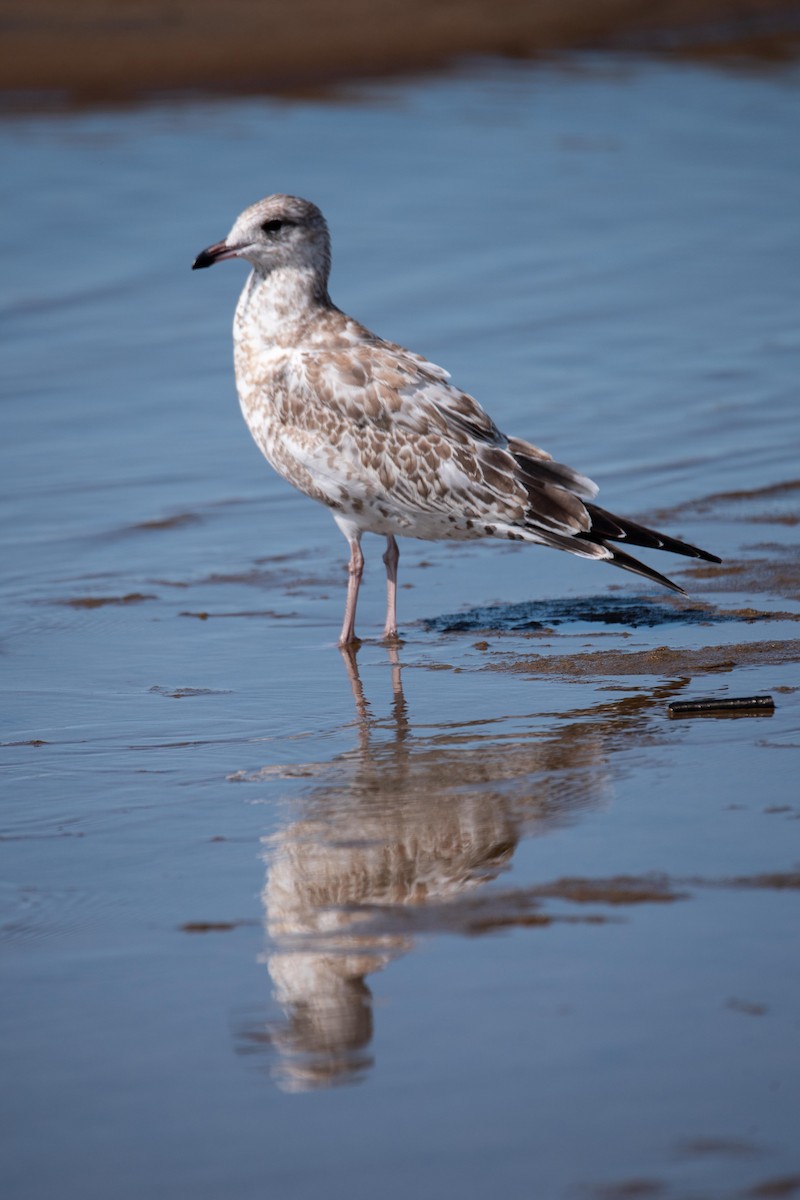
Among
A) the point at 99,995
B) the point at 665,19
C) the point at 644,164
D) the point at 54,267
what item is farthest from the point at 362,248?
the point at 665,19

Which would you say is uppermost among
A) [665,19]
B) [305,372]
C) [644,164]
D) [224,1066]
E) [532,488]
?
[665,19]

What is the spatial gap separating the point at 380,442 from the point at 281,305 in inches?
29.7

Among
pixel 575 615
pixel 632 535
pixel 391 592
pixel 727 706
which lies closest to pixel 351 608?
pixel 391 592

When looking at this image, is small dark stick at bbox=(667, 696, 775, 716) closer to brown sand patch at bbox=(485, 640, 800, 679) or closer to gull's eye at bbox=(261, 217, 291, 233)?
brown sand patch at bbox=(485, 640, 800, 679)

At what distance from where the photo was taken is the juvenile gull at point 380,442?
270 inches

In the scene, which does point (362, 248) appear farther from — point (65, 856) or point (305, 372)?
point (65, 856)

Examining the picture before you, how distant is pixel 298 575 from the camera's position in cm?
767

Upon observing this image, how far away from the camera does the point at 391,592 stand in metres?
6.86

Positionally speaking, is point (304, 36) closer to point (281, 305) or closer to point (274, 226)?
point (274, 226)

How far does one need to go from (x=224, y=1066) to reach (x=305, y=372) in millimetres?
4016

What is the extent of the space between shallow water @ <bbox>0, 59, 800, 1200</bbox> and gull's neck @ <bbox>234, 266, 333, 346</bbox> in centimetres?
106

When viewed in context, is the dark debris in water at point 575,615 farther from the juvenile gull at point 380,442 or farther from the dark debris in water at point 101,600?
the dark debris in water at point 101,600

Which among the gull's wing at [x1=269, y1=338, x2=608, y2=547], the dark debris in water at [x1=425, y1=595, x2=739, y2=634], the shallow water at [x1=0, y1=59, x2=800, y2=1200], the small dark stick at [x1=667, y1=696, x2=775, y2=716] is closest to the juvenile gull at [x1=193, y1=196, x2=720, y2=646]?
the gull's wing at [x1=269, y1=338, x2=608, y2=547]

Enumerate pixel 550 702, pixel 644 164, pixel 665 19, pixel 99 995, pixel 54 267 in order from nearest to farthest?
pixel 99 995 < pixel 550 702 < pixel 54 267 < pixel 644 164 < pixel 665 19
